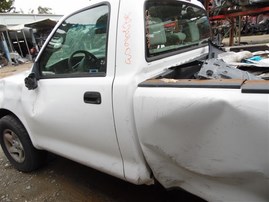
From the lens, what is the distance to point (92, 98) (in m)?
2.21

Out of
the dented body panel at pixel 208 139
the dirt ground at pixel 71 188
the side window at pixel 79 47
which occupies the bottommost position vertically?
the dirt ground at pixel 71 188

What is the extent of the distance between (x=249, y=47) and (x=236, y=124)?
223cm

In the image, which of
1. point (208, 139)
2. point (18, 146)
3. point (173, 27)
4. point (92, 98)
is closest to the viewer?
point (208, 139)

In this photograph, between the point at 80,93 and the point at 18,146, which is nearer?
the point at 80,93

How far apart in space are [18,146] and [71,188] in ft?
2.79

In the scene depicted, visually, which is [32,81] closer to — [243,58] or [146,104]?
[146,104]

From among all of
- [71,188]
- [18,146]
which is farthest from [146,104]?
[18,146]

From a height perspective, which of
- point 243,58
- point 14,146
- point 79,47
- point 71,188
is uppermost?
point 79,47

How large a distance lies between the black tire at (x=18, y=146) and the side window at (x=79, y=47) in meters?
0.85

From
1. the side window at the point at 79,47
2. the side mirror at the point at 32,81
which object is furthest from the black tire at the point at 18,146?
the side window at the point at 79,47

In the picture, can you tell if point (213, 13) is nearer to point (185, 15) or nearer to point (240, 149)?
point (185, 15)

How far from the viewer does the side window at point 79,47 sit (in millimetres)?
2297

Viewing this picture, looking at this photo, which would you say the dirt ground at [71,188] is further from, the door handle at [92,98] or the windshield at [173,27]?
the windshield at [173,27]

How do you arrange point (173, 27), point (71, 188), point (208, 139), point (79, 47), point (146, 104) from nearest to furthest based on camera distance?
point (208, 139) < point (146, 104) < point (79, 47) < point (173, 27) < point (71, 188)
